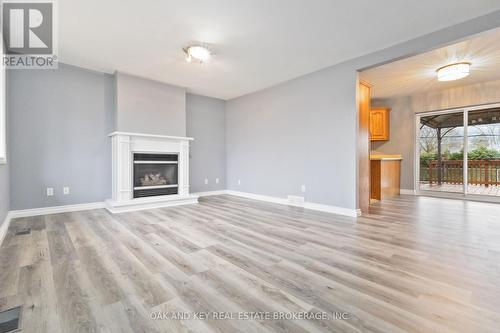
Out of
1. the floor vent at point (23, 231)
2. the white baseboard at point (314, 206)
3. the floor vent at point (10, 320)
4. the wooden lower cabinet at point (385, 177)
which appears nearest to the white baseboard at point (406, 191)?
the wooden lower cabinet at point (385, 177)

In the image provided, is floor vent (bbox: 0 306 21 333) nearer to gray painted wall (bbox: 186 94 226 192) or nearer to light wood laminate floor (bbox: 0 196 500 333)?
light wood laminate floor (bbox: 0 196 500 333)

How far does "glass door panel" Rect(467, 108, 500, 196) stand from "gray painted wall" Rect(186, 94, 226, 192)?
5.98m

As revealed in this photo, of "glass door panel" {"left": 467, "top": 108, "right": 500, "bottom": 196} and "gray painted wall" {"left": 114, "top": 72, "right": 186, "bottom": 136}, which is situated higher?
"gray painted wall" {"left": 114, "top": 72, "right": 186, "bottom": 136}

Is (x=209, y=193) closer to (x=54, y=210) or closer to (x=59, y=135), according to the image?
(x=54, y=210)

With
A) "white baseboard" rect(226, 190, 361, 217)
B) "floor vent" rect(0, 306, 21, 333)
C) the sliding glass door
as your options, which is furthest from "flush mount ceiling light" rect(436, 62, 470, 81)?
"floor vent" rect(0, 306, 21, 333)

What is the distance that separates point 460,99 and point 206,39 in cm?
587

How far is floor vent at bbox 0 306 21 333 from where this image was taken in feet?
3.76

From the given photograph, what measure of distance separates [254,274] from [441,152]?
6.56 meters

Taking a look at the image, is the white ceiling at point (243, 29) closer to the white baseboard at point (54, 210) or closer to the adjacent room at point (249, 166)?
the adjacent room at point (249, 166)

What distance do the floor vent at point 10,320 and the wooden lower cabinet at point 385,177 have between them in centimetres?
555

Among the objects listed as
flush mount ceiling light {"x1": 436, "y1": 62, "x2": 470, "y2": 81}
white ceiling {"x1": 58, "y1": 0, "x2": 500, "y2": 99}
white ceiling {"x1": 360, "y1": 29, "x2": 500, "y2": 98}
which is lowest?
flush mount ceiling light {"x1": 436, "y1": 62, "x2": 470, "y2": 81}

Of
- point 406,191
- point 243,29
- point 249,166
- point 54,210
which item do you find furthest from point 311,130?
point 54,210

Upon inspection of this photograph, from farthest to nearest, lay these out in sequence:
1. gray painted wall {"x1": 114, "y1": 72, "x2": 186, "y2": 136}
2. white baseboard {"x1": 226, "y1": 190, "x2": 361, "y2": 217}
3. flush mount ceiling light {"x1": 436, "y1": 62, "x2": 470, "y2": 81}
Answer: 1. gray painted wall {"x1": 114, "y1": 72, "x2": 186, "y2": 136}
2. flush mount ceiling light {"x1": 436, "y1": 62, "x2": 470, "y2": 81}
3. white baseboard {"x1": 226, "y1": 190, "x2": 361, "y2": 217}

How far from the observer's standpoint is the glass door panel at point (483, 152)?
4953 millimetres
